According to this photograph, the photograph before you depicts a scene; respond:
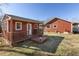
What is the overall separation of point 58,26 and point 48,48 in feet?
1.27

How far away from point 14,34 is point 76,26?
99cm

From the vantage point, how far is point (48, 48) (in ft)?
13.4

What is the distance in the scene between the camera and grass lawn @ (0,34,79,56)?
4039 millimetres

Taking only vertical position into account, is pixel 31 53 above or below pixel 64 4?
below

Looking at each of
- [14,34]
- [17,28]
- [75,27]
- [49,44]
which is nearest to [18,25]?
[17,28]

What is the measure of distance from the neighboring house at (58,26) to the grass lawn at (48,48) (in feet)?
0.38

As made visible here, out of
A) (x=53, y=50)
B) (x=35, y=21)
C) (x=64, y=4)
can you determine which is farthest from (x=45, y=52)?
(x=64, y=4)

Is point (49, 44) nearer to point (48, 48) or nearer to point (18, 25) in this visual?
point (48, 48)

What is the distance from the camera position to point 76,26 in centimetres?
407

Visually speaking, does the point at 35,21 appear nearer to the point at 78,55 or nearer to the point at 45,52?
the point at 45,52

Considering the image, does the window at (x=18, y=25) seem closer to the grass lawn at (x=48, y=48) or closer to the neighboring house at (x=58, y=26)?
the grass lawn at (x=48, y=48)

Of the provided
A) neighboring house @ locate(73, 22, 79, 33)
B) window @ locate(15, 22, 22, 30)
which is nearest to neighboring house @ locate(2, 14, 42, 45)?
window @ locate(15, 22, 22, 30)

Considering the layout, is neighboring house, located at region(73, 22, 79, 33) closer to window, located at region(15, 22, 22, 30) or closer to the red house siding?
the red house siding

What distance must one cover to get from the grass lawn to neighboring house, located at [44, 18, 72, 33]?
0.11 metres
